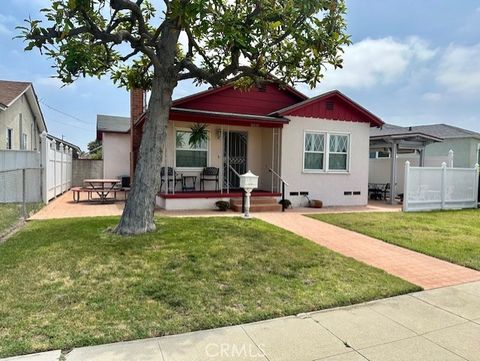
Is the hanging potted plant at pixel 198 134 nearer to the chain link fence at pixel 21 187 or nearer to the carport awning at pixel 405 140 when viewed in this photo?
the chain link fence at pixel 21 187

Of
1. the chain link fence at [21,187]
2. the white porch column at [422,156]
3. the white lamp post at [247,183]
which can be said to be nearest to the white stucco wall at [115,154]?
the chain link fence at [21,187]

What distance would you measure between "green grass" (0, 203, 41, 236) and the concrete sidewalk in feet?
18.2

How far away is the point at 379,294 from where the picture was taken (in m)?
4.52

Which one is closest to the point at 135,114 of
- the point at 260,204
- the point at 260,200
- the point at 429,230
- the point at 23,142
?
the point at 23,142

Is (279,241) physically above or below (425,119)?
below

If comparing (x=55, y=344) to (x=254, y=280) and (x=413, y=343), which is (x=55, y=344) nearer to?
(x=254, y=280)

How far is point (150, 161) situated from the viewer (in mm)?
7148

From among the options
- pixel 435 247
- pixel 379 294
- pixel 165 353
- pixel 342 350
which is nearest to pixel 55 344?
pixel 165 353

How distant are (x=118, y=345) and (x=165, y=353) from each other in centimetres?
46

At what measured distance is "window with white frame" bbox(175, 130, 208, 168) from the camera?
490 inches

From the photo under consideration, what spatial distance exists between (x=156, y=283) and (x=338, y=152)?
35.6 feet

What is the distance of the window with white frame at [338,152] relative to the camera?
13570 mm

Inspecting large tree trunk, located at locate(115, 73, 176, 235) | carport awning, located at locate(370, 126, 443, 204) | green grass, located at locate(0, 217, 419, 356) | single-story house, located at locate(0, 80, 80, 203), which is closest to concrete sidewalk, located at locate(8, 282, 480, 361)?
green grass, located at locate(0, 217, 419, 356)

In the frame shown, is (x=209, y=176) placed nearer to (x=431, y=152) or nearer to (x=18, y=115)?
(x=18, y=115)
